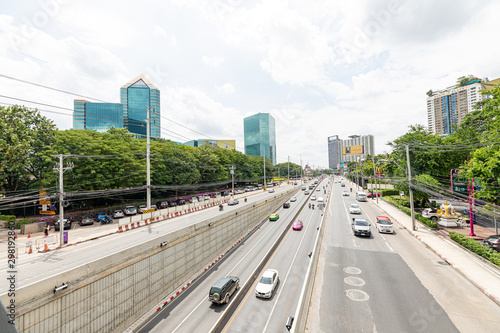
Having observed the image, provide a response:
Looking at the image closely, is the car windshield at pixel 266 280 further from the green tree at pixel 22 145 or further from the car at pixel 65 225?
the green tree at pixel 22 145

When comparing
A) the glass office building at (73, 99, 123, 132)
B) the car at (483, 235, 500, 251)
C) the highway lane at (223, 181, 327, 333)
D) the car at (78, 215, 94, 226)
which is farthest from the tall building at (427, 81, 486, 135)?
the glass office building at (73, 99, 123, 132)

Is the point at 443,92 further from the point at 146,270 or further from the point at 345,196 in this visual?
the point at 146,270

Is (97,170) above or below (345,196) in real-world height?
above

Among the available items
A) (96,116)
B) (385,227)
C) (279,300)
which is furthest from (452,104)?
(96,116)

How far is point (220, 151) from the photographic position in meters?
82.6

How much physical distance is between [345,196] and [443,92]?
16499 centimetres

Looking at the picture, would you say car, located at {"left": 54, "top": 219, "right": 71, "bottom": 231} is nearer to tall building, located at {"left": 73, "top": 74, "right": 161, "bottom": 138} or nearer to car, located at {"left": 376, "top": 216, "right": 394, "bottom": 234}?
car, located at {"left": 376, "top": 216, "right": 394, "bottom": 234}

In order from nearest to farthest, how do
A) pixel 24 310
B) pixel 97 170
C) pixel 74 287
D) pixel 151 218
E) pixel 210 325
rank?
pixel 24 310, pixel 74 287, pixel 210 325, pixel 151 218, pixel 97 170

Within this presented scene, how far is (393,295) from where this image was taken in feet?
51.3

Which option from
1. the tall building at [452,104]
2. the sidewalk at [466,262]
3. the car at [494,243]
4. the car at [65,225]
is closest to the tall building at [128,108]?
the car at [65,225]

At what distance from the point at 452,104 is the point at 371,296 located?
205 meters

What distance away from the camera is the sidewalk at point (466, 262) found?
16.0 meters

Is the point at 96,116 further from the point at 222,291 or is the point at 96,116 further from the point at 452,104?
the point at 452,104

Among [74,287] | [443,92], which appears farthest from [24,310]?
[443,92]
